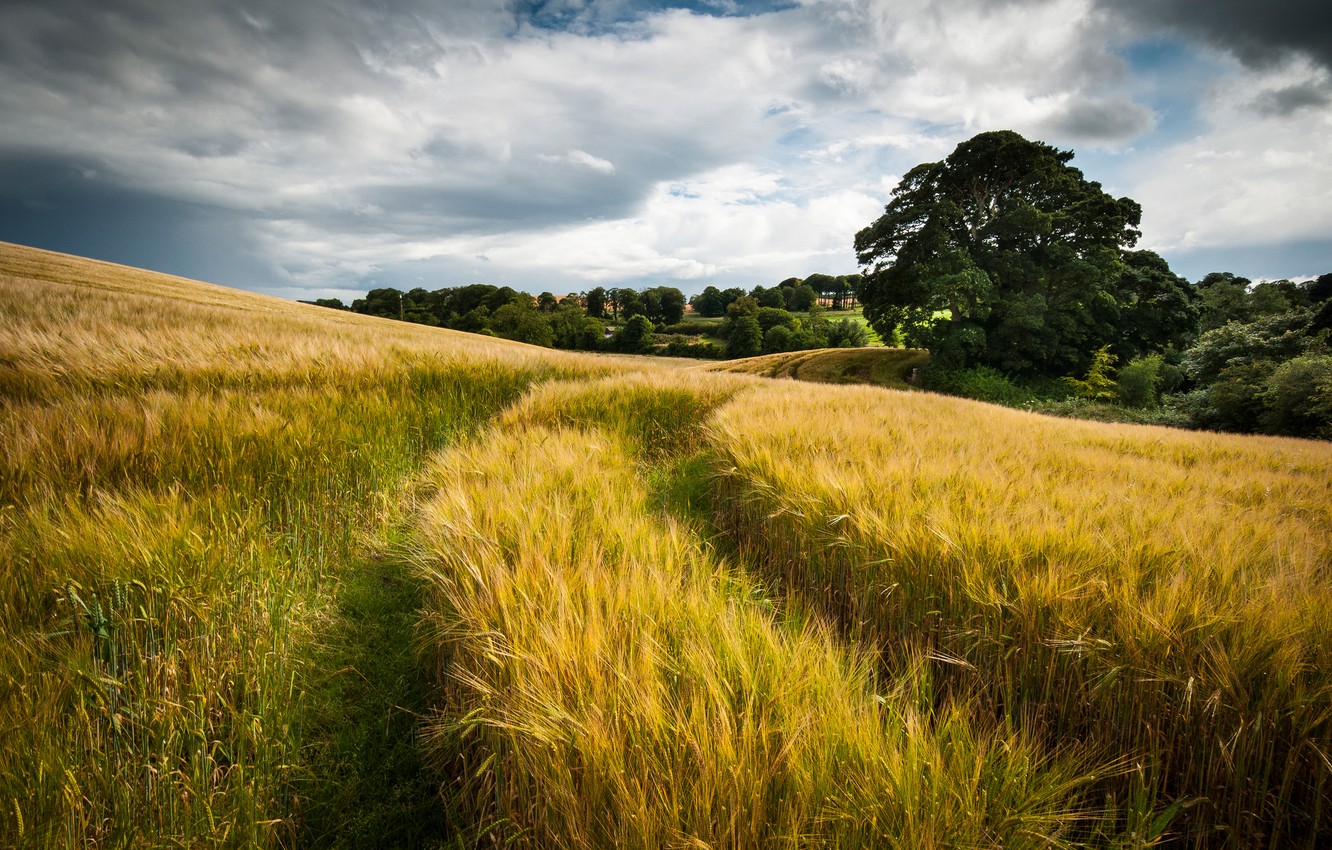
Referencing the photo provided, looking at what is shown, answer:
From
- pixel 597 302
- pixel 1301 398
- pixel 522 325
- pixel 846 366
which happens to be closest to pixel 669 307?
pixel 597 302

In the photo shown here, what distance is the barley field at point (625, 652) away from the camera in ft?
3.34

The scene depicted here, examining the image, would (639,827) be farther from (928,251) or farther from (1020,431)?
(928,251)

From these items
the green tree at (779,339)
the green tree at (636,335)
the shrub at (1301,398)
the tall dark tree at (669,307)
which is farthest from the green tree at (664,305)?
the shrub at (1301,398)

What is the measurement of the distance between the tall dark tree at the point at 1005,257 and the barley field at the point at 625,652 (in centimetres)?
2104

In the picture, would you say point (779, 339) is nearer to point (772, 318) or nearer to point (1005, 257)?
point (772, 318)

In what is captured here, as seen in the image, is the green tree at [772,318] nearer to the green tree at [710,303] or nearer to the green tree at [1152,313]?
the green tree at [710,303]

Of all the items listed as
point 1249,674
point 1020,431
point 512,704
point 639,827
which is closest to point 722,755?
point 639,827

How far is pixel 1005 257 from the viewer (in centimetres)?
2209

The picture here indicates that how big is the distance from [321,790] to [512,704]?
2.35 feet

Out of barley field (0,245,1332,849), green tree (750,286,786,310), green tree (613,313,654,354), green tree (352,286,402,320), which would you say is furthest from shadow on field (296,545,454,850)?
green tree (352,286,402,320)

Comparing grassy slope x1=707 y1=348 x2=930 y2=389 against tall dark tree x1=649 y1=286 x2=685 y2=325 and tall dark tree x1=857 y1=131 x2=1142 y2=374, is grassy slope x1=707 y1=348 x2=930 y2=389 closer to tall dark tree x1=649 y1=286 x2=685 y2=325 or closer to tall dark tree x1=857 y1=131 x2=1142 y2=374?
tall dark tree x1=857 y1=131 x2=1142 y2=374

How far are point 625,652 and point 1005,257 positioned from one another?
91.5 feet

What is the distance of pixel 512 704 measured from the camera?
1178 mm

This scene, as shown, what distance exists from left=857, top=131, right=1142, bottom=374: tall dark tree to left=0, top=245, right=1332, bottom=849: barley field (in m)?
21.0
